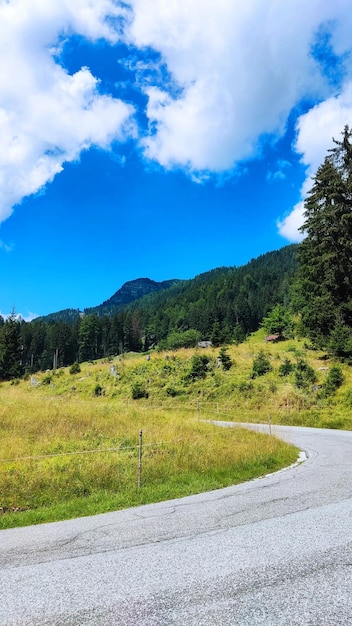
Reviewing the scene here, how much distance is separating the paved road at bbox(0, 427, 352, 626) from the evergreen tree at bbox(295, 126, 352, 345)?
83.4 ft

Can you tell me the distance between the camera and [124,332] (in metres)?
123

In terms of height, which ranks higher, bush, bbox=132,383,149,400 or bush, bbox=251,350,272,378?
bush, bbox=251,350,272,378

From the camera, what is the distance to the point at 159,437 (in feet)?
44.2

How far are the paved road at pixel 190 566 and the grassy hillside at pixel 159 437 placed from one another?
1747 mm

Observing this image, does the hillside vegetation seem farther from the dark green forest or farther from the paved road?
the dark green forest

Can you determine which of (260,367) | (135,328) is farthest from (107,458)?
(135,328)

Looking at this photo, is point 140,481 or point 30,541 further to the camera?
point 140,481

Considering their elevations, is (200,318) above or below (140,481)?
above

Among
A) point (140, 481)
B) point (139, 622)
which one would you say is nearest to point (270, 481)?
point (140, 481)

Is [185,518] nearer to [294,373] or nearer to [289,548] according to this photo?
[289,548]

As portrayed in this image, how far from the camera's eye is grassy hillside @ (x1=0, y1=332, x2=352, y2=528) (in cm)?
888

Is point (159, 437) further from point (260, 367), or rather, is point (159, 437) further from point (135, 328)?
point (135, 328)

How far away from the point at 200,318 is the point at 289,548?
119129mm

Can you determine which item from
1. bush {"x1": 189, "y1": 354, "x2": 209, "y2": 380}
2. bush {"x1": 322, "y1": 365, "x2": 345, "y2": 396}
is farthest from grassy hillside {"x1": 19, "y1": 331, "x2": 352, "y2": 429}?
bush {"x1": 322, "y1": 365, "x2": 345, "y2": 396}
